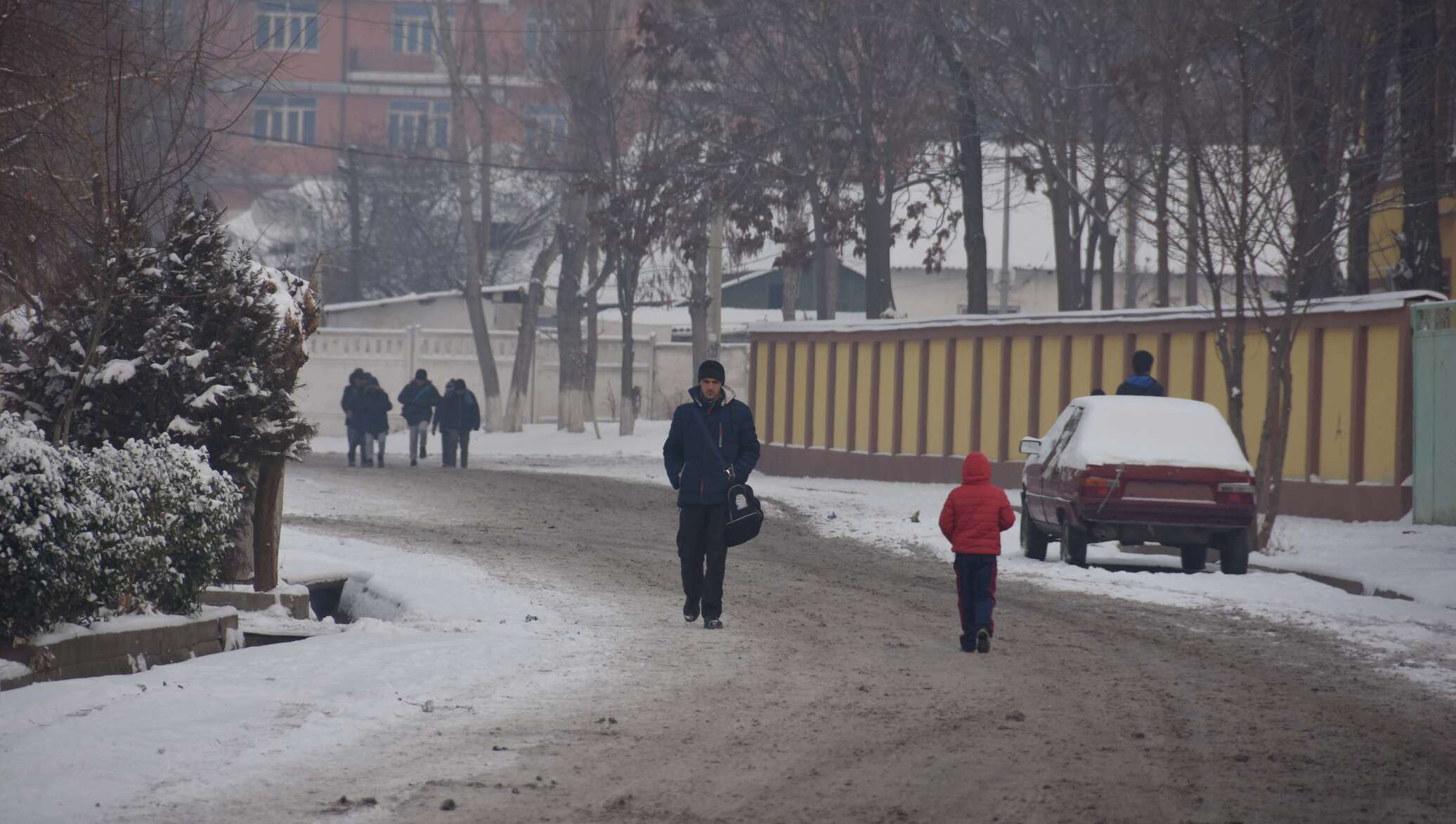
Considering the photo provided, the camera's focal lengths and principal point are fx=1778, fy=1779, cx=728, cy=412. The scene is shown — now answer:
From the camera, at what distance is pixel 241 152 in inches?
3297

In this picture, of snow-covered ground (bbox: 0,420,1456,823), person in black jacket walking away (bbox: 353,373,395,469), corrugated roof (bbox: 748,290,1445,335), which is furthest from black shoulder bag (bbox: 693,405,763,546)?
person in black jacket walking away (bbox: 353,373,395,469)

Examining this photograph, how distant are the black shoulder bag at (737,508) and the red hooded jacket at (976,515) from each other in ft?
4.21

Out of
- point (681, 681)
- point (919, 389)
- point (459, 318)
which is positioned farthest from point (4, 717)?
point (459, 318)

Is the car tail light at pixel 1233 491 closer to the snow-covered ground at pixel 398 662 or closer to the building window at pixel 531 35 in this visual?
the snow-covered ground at pixel 398 662

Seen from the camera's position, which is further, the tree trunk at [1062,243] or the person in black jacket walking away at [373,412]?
the tree trunk at [1062,243]

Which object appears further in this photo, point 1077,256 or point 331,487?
point 1077,256

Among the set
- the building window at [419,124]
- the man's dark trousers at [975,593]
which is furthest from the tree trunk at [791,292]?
the man's dark trousers at [975,593]

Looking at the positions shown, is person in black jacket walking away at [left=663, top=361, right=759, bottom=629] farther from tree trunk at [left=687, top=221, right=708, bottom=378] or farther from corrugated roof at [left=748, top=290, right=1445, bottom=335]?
tree trunk at [left=687, top=221, right=708, bottom=378]

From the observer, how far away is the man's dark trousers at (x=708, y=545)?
11.8 metres

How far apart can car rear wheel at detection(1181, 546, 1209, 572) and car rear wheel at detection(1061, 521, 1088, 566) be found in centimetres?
108

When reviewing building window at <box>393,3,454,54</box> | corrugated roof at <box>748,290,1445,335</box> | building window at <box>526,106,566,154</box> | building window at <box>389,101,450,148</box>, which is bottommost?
corrugated roof at <box>748,290,1445,335</box>

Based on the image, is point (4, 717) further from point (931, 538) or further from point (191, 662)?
point (931, 538)

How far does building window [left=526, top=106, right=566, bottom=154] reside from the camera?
5044 cm

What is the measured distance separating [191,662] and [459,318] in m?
47.7
